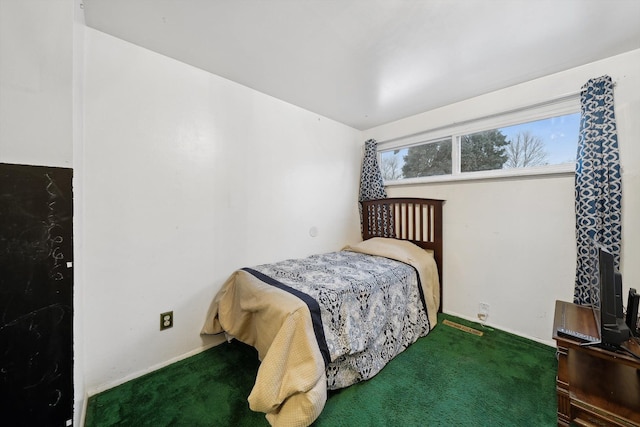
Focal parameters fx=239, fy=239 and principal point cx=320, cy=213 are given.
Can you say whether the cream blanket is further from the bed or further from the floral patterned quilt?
the floral patterned quilt

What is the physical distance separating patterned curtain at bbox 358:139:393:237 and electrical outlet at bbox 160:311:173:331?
88.9 inches

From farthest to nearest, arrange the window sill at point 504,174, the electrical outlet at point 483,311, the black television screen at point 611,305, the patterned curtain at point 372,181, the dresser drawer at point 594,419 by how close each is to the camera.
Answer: the patterned curtain at point 372,181 < the electrical outlet at point 483,311 < the window sill at point 504,174 < the black television screen at point 611,305 < the dresser drawer at point 594,419

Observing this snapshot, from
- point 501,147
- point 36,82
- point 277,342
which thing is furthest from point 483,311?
point 36,82

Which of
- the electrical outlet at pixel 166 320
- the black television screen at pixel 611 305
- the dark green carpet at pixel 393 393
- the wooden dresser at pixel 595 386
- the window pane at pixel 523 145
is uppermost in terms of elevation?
the window pane at pixel 523 145

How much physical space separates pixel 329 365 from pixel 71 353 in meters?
1.17

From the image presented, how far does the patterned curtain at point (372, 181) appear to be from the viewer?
296 cm

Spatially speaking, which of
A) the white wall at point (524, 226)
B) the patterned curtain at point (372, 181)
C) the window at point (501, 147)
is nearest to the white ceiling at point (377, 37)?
the white wall at point (524, 226)

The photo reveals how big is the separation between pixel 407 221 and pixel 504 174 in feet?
3.20

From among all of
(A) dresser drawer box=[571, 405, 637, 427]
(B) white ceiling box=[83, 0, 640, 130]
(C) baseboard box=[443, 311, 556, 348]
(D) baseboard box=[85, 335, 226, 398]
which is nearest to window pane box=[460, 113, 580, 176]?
(B) white ceiling box=[83, 0, 640, 130]

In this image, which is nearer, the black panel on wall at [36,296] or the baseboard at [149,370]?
the black panel on wall at [36,296]

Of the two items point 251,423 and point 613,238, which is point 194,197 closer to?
point 251,423

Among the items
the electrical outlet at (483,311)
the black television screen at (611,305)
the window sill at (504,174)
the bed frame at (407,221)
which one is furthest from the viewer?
the bed frame at (407,221)

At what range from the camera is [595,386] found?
112cm

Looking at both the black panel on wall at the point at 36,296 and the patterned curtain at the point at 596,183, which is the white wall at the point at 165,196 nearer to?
the black panel on wall at the point at 36,296
